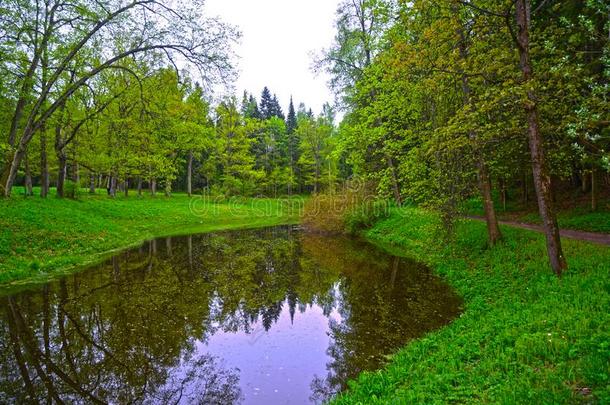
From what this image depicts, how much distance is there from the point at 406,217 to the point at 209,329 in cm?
1590

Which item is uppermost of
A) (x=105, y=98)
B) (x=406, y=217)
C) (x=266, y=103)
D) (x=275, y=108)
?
(x=266, y=103)

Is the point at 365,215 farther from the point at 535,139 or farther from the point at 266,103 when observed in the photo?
the point at 266,103

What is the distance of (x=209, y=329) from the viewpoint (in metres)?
9.13

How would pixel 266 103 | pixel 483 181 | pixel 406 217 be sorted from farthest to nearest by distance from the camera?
1. pixel 266 103
2. pixel 406 217
3. pixel 483 181

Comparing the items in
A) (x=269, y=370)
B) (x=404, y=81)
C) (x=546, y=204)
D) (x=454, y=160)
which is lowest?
(x=269, y=370)

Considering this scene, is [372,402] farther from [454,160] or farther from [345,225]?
[345,225]

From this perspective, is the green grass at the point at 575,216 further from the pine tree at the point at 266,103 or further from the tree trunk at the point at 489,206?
the pine tree at the point at 266,103

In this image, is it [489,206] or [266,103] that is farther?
[266,103]

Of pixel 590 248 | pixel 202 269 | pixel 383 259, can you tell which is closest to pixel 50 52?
pixel 202 269

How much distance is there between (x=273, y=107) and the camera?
7912 centimetres

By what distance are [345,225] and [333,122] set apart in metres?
49.6

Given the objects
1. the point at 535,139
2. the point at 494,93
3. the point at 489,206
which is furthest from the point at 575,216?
the point at 494,93

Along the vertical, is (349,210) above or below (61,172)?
below

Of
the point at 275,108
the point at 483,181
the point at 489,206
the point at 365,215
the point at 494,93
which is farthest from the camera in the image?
the point at 275,108
